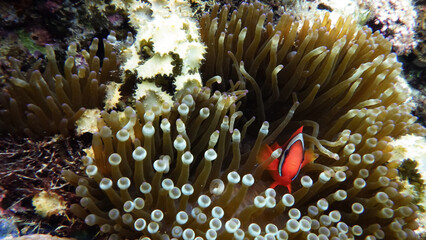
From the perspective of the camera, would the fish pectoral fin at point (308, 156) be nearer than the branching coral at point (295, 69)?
Yes

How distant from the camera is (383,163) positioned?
2080 mm

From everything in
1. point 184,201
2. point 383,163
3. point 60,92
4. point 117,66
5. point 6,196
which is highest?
point 117,66

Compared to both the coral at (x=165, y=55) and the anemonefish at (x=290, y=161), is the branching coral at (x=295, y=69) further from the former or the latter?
the anemonefish at (x=290, y=161)

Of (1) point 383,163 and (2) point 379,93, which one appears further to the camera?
(2) point 379,93

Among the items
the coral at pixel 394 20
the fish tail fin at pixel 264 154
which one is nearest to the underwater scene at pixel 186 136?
the fish tail fin at pixel 264 154

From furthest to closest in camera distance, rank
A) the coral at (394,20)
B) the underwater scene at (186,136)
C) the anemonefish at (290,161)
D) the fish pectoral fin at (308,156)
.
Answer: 1. the coral at (394,20)
2. the fish pectoral fin at (308,156)
3. the anemonefish at (290,161)
4. the underwater scene at (186,136)

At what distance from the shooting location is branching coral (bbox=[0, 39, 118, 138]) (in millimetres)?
1769

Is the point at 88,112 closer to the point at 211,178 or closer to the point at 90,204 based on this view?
the point at 90,204

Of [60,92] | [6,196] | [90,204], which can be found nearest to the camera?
[90,204]

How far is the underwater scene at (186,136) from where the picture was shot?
5.14 feet

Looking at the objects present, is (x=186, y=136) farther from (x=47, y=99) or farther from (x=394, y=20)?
(x=394, y=20)

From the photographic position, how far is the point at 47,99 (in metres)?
1.72

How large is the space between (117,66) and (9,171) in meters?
0.96

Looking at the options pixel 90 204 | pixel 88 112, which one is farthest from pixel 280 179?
pixel 88 112
